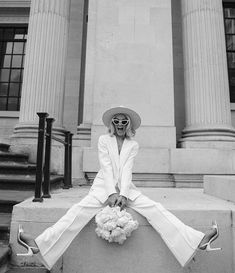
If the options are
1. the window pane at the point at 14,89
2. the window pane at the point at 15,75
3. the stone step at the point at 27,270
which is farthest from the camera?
the window pane at the point at 15,75

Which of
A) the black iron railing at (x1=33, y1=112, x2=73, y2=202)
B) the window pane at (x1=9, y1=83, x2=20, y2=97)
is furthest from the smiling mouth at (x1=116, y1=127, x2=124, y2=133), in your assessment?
the window pane at (x1=9, y1=83, x2=20, y2=97)

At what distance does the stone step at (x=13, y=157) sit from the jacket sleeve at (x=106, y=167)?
4350 millimetres

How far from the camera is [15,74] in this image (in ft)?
46.7

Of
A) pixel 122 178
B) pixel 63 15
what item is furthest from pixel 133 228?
pixel 63 15

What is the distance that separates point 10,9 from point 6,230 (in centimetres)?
1296

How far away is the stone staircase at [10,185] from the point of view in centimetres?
392

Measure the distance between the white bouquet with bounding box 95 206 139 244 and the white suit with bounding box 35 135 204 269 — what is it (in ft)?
0.58

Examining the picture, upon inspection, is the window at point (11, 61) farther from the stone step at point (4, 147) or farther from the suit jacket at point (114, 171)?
the suit jacket at point (114, 171)

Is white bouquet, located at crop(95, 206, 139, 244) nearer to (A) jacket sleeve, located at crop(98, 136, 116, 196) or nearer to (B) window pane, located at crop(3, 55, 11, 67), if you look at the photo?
(A) jacket sleeve, located at crop(98, 136, 116, 196)

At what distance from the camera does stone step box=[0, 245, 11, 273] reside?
11.2 ft

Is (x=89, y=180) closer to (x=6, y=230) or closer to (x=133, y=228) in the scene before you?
(x=6, y=230)

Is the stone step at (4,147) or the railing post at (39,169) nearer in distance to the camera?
the railing post at (39,169)

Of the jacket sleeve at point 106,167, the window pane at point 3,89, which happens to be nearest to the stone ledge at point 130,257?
the jacket sleeve at point 106,167

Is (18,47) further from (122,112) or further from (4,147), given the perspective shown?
(122,112)
